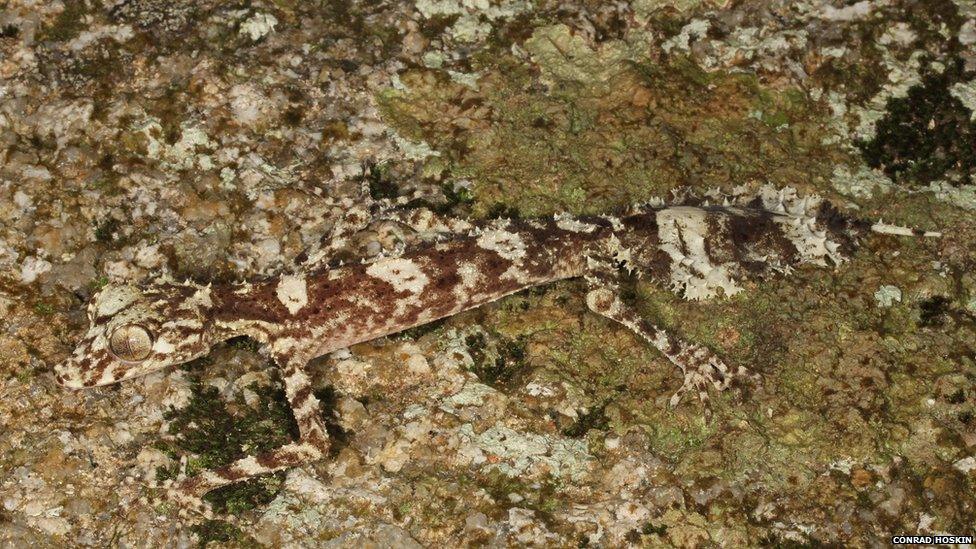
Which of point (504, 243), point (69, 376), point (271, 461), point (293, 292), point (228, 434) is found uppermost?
point (504, 243)

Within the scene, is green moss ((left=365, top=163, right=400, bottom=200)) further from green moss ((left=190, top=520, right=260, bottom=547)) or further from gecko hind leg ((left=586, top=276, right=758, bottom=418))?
green moss ((left=190, top=520, right=260, bottom=547))

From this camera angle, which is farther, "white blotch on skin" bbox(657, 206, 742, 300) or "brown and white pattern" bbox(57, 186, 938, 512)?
"white blotch on skin" bbox(657, 206, 742, 300)

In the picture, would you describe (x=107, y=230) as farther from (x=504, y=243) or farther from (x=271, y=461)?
(x=504, y=243)

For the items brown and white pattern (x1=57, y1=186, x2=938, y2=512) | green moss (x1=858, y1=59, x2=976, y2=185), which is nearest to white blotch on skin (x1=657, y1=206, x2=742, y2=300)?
brown and white pattern (x1=57, y1=186, x2=938, y2=512)

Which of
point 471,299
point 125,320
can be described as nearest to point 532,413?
point 471,299

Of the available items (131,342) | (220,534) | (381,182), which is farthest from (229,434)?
(381,182)

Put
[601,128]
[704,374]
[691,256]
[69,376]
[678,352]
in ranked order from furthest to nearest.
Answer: [601,128], [691,256], [678,352], [704,374], [69,376]

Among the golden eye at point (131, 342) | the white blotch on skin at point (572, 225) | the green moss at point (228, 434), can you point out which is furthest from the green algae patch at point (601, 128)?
the golden eye at point (131, 342)

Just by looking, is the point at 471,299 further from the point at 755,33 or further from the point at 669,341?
the point at 755,33
